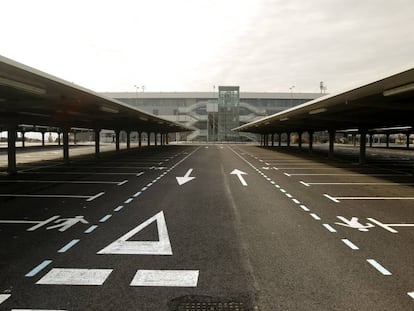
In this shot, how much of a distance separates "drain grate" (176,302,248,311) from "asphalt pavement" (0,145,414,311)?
1 centimetres

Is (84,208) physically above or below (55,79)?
below

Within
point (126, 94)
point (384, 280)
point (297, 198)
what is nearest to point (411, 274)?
point (384, 280)

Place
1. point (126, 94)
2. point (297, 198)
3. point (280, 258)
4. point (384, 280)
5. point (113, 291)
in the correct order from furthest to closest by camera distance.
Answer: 1. point (126, 94)
2. point (297, 198)
3. point (280, 258)
4. point (384, 280)
5. point (113, 291)

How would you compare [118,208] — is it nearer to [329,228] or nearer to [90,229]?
[90,229]

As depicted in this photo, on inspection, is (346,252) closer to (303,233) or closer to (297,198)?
(303,233)

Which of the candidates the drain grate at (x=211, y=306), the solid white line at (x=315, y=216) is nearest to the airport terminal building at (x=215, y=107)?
the solid white line at (x=315, y=216)

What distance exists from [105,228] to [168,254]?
302 centimetres

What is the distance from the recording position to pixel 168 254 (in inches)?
324

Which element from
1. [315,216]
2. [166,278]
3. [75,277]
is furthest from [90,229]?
[315,216]

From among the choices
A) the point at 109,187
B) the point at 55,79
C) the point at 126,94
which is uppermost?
the point at 126,94

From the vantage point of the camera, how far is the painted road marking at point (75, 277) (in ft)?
21.8

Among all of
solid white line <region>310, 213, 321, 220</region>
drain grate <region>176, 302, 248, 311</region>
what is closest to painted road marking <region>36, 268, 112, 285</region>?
drain grate <region>176, 302, 248, 311</region>

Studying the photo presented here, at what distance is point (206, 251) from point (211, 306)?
8.96ft

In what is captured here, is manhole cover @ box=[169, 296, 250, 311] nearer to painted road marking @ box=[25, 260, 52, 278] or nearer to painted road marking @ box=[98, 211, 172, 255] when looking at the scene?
painted road marking @ box=[98, 211, 172, 255]
